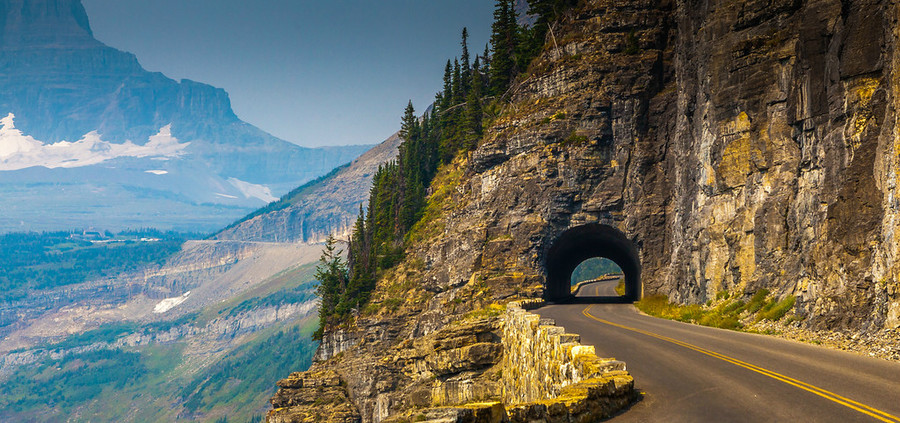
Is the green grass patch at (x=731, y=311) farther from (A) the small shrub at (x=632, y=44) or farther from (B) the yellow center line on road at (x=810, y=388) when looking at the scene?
(A) the small shrub at (x=632, y=44)

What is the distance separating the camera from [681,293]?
1796 inches

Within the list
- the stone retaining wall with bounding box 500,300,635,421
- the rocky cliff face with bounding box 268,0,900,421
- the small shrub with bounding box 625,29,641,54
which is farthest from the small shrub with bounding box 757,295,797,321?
the small shrub with bounding box 625,29,641,54

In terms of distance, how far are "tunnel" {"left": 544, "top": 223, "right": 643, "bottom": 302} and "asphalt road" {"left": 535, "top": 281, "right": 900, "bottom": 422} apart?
32466 millimetres

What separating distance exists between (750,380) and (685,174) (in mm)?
33533

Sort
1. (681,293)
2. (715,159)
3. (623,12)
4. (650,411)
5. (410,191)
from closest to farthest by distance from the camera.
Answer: (650,411)
(715,159)
(681,293)
(623,12)
(410,191)

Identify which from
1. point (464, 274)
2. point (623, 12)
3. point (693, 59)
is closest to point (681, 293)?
point (693, 59)

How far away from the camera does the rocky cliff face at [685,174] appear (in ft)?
84.0

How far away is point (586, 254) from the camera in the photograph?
246ft

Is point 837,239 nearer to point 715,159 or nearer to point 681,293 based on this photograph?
point 715,159

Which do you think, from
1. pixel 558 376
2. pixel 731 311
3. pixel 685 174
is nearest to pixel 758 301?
pixel 731 311

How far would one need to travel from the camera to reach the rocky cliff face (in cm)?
2561

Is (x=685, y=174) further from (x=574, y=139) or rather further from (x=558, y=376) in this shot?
(x=558, y=376)

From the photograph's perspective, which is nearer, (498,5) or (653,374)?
(653,374)

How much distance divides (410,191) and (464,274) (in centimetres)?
2598
